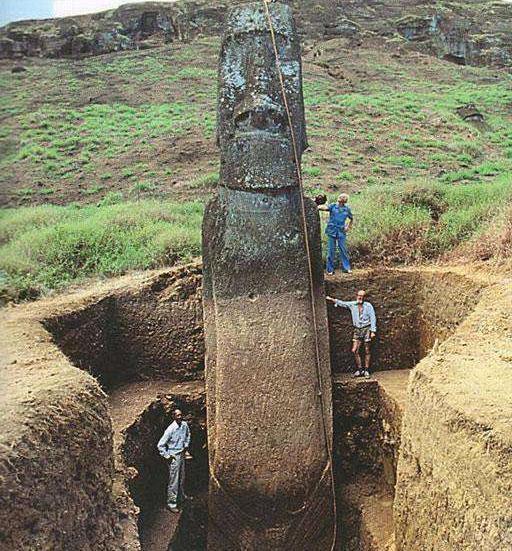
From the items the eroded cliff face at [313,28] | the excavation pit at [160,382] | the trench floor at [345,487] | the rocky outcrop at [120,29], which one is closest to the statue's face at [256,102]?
the excavation pit at [160,382]

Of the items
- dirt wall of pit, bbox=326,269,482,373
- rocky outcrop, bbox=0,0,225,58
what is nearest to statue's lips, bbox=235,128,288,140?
dirt wall of pit, bbox=326,269,482,373

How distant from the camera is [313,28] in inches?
1243

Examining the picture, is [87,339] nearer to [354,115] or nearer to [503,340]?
[503,340]

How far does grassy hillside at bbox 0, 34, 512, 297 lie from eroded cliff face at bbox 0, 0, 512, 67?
1.44 m

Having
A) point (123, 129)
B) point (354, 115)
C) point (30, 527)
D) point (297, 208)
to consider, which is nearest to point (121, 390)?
point (297, 208)

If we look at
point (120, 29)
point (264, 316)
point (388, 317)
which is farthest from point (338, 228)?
point (120, 29)

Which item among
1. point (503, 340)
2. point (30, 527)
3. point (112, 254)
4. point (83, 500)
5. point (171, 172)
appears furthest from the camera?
point (171, 172)

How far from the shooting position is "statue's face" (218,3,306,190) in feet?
20.7

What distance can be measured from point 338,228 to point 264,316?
2.59m

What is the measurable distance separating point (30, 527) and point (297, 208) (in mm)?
3838

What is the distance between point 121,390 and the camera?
8.46 metres

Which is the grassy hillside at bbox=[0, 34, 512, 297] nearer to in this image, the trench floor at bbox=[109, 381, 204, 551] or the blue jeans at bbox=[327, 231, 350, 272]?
the blue jeans at bbox=[327, 231, 350, 272]

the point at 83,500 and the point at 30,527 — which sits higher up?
the point at 30,527

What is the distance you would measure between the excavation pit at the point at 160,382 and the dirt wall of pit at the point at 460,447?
54.8 inches
